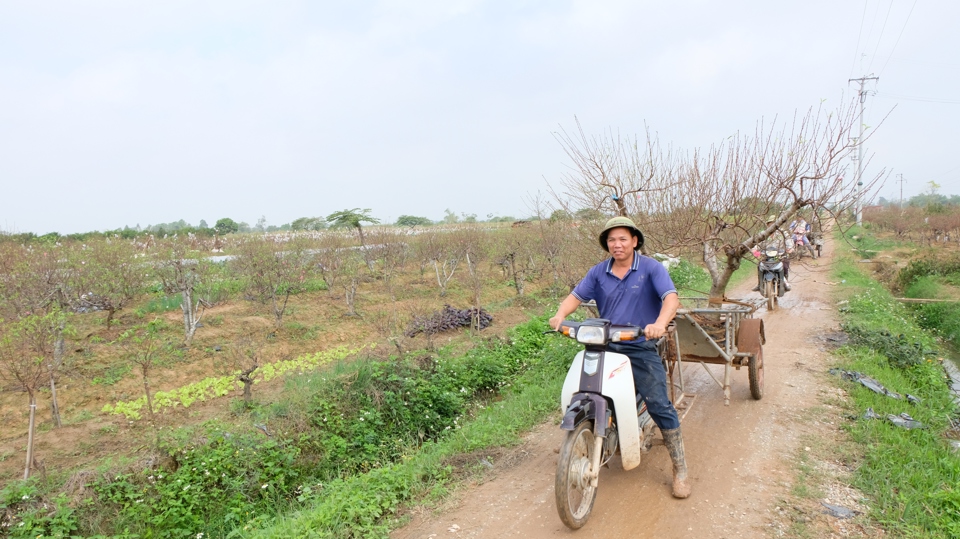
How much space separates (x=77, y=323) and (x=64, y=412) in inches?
183

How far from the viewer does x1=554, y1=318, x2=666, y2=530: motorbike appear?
10.5 ft

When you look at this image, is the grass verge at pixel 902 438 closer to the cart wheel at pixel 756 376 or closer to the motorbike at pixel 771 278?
the cart wheel at pixel 756 376

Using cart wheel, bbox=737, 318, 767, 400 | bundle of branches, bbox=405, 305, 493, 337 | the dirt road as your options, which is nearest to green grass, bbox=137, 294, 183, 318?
bundle of branches, bbox=405, 305, 493, 337

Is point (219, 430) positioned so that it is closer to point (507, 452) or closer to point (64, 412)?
point (507, 452)

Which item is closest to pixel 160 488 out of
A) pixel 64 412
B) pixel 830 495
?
pixel 64 412

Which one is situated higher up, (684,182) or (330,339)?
(684,182)

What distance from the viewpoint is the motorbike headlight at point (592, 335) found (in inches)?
130

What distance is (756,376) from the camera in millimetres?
5336

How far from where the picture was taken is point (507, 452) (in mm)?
4746

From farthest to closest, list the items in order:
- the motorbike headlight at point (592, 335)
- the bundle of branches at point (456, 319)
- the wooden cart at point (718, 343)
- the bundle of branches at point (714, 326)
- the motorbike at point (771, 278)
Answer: the bundle of branches at point (456, 319)
the motorbike at point (771, 278)
the bundle of branches at point (714, 326)
the wooden cart at point (718, 343)
the motorbike headlight at point (592, 335)

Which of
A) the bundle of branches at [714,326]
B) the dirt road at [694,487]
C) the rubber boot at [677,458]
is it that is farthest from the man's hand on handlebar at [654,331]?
the bundle of branches at [714,326]

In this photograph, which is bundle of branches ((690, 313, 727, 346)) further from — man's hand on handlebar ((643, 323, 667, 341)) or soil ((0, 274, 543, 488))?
soil ((0, 274, 543, 488))

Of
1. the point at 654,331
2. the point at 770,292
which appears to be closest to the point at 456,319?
the point at 770,292

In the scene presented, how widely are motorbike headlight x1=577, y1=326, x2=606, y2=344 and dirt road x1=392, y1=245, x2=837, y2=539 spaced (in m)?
1.23
